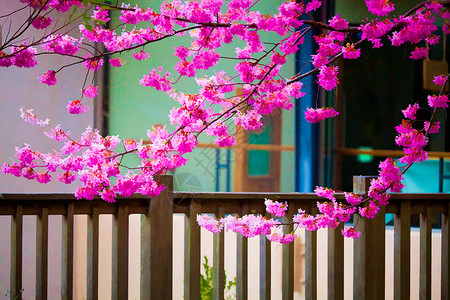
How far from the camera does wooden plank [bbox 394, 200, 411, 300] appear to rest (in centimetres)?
219

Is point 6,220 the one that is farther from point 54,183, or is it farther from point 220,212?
point 220,212

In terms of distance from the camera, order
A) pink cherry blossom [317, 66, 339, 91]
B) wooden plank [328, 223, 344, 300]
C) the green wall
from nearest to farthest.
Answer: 1. pink cherry blossom [317, 66, 339, 91]
2. wooden plank [328, 223, 344, 300]
3. the green wall

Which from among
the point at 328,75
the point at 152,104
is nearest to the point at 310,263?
the point at 328,75

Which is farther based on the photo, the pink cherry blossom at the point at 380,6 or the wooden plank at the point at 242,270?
the wooden plank at the point at 242,270

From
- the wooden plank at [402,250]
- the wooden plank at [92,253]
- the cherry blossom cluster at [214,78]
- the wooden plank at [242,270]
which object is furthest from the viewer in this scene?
the wooden plank at [402,250]

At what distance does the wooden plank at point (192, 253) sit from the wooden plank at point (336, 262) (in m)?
0.52

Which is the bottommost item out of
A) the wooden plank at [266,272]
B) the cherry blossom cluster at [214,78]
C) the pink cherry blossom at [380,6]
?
the wooden plank at [266,272]

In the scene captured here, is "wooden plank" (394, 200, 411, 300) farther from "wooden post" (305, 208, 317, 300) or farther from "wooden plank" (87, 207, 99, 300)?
"wooden plank" (87, 207, 99, 300)

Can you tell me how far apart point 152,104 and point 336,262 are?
2390 mm

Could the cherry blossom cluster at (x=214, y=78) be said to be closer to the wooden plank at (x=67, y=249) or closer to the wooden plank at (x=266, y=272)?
the wooden plank at (x=67, y=249)

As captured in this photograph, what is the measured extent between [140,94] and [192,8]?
2.84 metres

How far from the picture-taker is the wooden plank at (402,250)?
2.19m

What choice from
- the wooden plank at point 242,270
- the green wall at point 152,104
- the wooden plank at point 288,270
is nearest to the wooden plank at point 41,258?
the wooden plank at point 242,270

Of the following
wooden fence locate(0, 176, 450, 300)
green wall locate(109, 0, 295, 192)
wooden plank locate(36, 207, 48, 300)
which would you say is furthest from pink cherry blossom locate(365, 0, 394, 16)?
green wall locate(109, 0, 295, 192)
